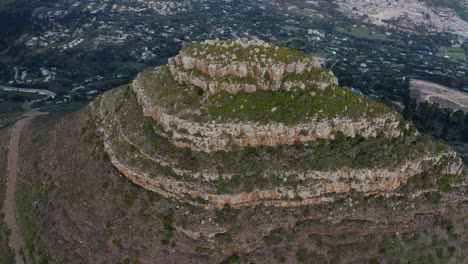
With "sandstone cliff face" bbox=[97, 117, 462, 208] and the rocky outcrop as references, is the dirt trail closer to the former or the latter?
"sandstone cliff face" bbox=[97, 117, 462, 208]

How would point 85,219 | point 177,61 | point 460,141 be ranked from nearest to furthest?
point 85,219 → point 177,61 → point 460,141

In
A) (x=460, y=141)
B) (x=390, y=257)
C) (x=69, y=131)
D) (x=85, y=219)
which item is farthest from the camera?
(x=460, y=141)

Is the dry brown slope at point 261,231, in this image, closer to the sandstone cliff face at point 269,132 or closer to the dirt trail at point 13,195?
the dirt trail at point 13,195

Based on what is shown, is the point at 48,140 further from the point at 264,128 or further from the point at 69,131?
the point at 264,128

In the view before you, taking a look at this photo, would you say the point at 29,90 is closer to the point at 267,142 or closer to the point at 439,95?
the point at 267,142

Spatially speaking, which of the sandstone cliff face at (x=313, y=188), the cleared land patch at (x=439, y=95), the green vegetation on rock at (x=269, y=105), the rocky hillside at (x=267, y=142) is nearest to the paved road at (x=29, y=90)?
the rocky hillside at (x=267, y=142)

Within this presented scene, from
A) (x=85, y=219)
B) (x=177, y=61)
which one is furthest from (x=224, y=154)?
(x=85, y=219)
